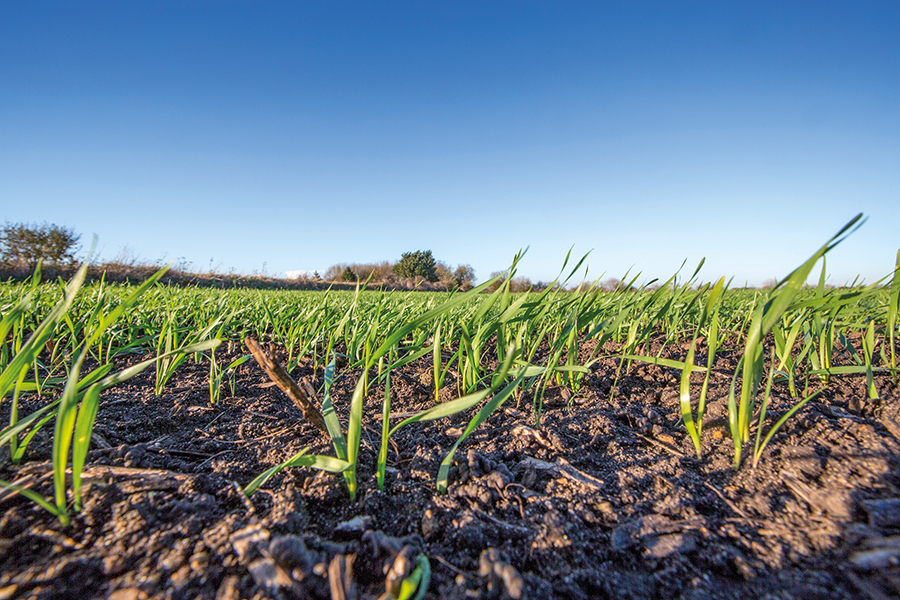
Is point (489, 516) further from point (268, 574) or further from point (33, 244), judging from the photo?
point (33, 244)

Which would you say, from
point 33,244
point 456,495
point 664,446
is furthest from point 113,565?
point 33,244

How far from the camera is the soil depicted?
0.60 meters

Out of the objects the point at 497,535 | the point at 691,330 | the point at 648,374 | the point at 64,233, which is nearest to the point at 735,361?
the point at 691,330

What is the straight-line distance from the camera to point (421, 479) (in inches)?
37.6

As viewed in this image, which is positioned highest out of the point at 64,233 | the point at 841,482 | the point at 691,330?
the point at 64,233

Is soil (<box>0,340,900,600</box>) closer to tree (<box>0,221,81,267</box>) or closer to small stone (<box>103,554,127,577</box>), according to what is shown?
small stone (<box>103,554,127,577</box>)

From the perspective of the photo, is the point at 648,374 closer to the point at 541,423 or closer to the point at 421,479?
the point at 541,423

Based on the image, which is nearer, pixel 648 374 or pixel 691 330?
pixel 648 374

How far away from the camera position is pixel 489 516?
32.3 inches

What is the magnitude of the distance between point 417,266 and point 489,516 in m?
40.0

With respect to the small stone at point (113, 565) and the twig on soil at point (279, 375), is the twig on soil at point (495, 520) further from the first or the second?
the small stone at point (113, 565)

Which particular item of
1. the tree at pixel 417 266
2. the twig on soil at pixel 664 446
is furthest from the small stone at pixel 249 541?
the tree at pixel 417 266

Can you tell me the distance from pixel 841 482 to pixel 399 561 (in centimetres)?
98

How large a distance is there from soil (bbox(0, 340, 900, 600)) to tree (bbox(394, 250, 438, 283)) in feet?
128
